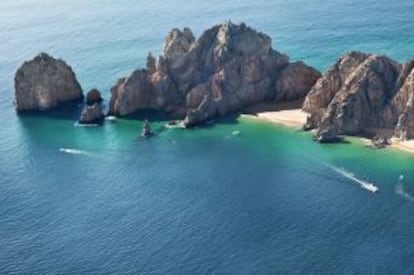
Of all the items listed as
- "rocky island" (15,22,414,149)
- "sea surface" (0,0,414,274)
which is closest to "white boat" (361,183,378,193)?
"sea surface" (0,0,414,274)

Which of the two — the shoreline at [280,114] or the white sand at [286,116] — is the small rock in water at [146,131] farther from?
the white sand at [286,116]

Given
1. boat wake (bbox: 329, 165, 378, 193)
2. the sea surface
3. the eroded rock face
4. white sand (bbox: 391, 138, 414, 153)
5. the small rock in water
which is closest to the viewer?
the sea surface

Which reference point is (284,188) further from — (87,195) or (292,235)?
(87,195)

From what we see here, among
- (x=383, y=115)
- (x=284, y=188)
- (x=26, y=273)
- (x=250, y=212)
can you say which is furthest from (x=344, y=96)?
(x=26, y=273)

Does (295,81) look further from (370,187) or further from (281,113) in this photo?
(370,187)

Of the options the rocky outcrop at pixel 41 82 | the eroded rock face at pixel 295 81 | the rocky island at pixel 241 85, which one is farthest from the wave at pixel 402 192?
the rocky outcrop at pixel 41 82

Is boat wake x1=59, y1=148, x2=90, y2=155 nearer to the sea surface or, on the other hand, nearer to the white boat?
the sea surface
